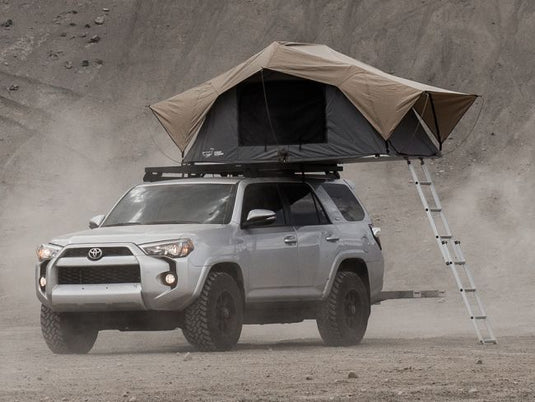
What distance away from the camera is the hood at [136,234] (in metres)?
15.0

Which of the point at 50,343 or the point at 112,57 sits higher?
the point at 112,57

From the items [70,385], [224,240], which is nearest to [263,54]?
[224,240]

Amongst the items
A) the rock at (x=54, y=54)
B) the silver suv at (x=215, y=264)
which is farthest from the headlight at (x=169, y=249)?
the rock at (x=54, y=54)

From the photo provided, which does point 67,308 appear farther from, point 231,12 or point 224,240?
point 231,12

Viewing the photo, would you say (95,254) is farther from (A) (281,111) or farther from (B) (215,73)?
(B) (215,73)

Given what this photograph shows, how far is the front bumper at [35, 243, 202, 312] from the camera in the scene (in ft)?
48.5

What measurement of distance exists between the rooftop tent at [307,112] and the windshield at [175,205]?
1.52 m

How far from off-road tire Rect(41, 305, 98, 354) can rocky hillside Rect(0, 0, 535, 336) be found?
50.9ft

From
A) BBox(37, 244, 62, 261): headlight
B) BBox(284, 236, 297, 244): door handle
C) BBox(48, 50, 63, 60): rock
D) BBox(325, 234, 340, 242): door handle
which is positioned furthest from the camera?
BBox(48, 50, 63, 60): rock

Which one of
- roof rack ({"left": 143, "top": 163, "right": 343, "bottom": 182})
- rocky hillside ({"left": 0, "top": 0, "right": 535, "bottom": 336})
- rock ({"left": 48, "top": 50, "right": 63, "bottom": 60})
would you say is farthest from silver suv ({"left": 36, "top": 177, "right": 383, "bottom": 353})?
rock ({"left": 48, "top": 50, "right": 63, "bottom": 60})

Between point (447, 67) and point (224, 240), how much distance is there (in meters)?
30.3

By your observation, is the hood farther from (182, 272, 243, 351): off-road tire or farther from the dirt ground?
the dirt ground

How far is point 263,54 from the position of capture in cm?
1816

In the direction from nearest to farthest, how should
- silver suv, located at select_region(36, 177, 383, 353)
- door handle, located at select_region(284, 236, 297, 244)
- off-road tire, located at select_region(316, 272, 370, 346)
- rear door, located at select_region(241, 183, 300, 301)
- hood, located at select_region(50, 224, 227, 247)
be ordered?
silver suv, located at select_region(36, 177, 383, 353)
hood, located at select_region(50, 224, 227, 247)
rear door, located at select_region(241, 183, 300, 301)
door handle, located at select_region(284, 236, 297, 244)
off-road tire, located at select_region(316, 272, 370, 346)
